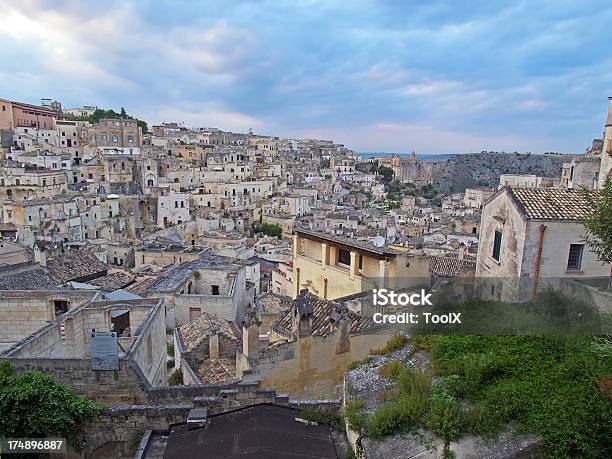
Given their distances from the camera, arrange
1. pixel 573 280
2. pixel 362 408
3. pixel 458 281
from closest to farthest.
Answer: pixel 362 408
pixel 573 280
pixel 458 281

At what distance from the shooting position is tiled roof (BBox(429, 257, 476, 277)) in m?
22.2

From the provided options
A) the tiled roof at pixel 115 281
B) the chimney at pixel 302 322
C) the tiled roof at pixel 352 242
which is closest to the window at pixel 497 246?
the tiled roof at pixel 352 242

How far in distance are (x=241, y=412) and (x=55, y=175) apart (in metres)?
54.2

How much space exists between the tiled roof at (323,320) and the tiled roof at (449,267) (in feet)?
36.8

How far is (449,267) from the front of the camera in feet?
77.2

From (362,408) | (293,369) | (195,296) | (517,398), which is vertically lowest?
(195,296)

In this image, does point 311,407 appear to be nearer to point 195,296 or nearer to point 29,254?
point 195,296

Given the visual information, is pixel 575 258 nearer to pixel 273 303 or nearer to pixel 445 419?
pixel 445 419

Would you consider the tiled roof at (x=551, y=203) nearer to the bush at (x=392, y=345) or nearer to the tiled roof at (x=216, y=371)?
the bush at (x=392, y=345)

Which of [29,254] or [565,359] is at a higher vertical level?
[565,359]

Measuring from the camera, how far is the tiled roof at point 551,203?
489 inches

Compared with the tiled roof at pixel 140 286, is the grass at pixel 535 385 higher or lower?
higher

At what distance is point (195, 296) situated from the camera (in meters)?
21.2

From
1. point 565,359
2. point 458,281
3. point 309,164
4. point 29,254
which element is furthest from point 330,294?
point 309,164
